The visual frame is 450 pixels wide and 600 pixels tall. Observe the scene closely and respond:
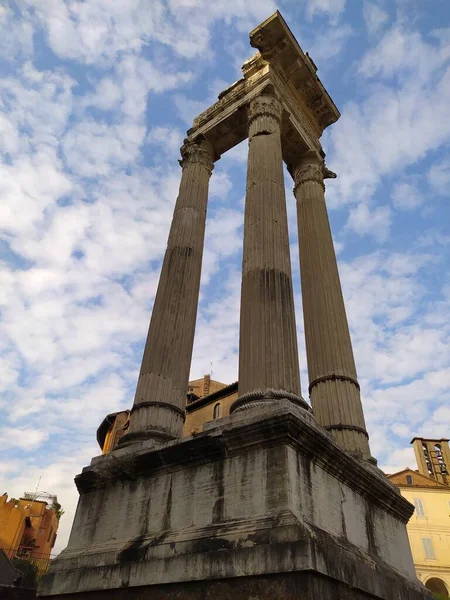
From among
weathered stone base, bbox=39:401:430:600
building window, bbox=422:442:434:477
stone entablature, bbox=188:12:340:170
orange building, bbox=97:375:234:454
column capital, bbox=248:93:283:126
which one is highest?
building window, bbox=422:442:434:477

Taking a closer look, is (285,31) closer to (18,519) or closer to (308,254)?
(308,254)

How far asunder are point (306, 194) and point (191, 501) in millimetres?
9527

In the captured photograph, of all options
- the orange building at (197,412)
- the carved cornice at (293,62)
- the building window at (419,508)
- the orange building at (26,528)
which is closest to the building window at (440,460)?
the building window at (419,508)

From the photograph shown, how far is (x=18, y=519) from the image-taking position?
51.3 meters

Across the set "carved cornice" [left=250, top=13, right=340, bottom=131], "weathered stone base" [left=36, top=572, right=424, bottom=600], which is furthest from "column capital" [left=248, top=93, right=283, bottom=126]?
"weathered stone base" [left=36, top=572, right=424, bottom=600]

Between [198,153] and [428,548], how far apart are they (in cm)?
5221

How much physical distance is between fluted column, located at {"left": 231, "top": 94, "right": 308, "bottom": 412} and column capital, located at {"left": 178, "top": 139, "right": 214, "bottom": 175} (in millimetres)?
2111

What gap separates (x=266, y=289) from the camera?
9664mm

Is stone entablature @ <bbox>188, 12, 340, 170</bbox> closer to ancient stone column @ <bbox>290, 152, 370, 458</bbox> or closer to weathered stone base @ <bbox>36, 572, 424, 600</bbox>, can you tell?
ancient stone column @ <bbox>290, 152, 370, 458</bbox>

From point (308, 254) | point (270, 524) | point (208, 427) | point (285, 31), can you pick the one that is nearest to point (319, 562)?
point (270, 524)

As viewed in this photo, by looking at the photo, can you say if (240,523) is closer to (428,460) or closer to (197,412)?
(197,412)

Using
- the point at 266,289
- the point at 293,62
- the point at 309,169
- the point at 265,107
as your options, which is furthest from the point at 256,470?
the point at 293,62

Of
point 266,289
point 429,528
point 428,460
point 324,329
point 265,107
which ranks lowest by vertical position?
point 266,289

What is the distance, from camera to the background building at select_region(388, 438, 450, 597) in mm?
50094
